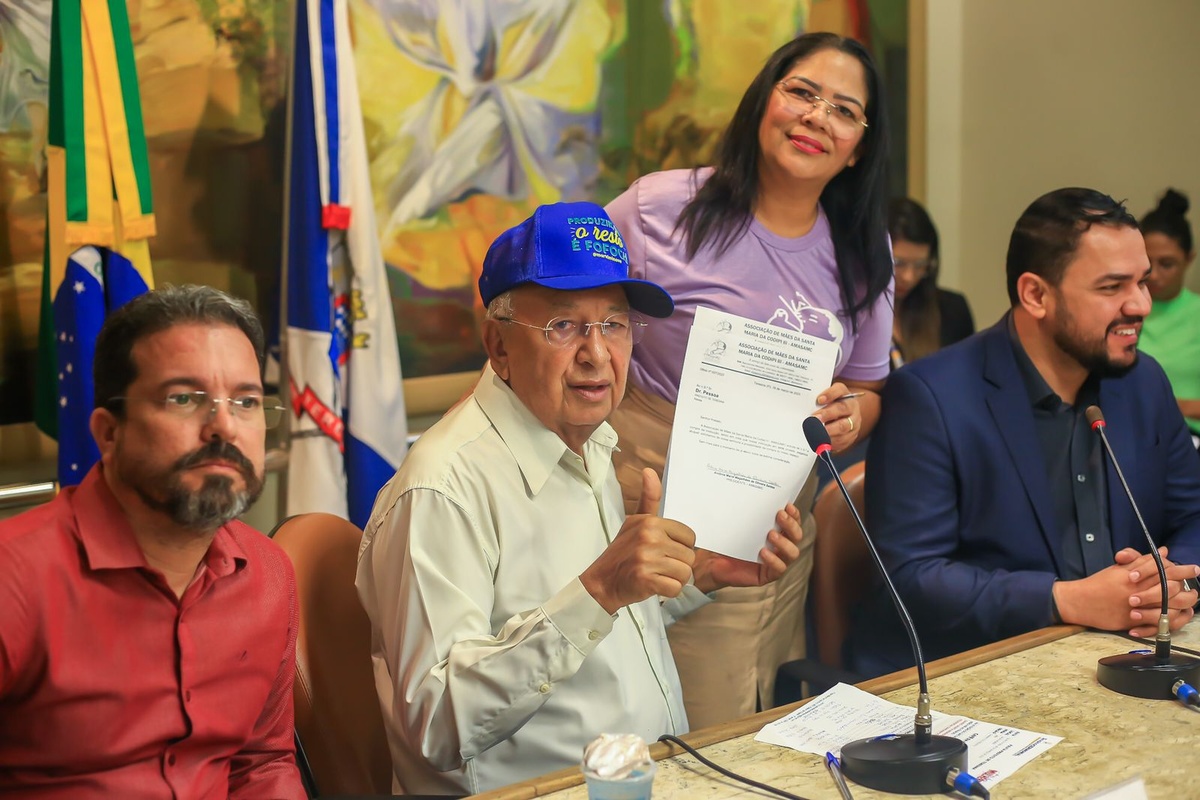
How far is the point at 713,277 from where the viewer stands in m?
2.21

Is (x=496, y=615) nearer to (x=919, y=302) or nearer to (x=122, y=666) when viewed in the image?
(x=122, y=666)

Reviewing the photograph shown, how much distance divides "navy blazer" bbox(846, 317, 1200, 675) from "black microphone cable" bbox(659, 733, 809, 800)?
785 millimetres

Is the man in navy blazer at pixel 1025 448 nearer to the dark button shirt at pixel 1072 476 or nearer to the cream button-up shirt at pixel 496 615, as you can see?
the dark button shirt at pixel 1072 476

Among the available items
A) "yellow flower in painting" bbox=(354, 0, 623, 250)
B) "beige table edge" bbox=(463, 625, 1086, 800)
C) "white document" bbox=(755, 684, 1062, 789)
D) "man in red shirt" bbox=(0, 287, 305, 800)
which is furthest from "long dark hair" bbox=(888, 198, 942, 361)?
"man in red shirt" bbox=(0, 287, 305, 800)

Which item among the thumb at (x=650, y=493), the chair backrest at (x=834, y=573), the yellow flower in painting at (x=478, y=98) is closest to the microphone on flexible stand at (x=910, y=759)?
the thumb at (x=650, y=493)

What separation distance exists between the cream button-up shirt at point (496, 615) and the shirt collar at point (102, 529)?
0.35 meters

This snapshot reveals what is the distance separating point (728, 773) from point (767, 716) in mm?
202

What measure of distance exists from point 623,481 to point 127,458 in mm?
977

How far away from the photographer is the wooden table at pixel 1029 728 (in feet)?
4.55

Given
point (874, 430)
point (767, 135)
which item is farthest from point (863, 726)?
point (767, 135)

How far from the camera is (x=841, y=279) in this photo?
2285mm

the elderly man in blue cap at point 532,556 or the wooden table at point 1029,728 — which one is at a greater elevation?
the elderly man in blue cap at point 532,556

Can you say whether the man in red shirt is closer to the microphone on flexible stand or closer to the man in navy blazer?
the microphone on flexible stand

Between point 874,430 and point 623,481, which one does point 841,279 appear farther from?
point 623,481
